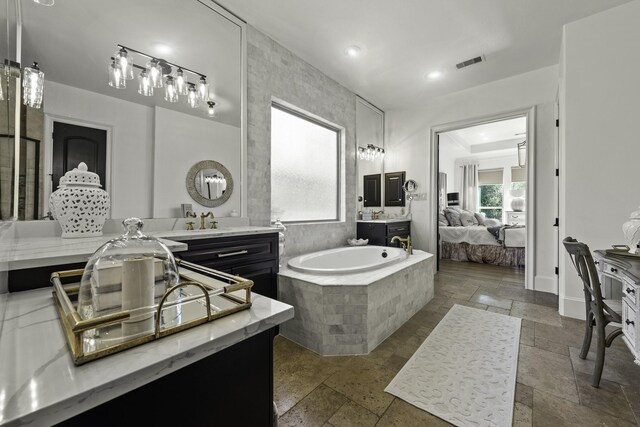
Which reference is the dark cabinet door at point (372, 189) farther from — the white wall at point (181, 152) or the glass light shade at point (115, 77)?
the glass light shade at point (115, 77)

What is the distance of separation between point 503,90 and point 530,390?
12.2ft

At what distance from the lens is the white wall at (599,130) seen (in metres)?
2.36

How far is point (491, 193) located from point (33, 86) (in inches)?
383

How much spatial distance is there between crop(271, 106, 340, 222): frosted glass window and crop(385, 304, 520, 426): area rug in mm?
1979

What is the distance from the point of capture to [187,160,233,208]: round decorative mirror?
2.22 meters

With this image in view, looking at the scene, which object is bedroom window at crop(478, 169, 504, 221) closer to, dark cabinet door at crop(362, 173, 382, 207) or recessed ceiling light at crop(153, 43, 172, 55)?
dark cabinet door at crop(362, 173, 382, 207)

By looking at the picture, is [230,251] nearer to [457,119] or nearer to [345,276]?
[345,276]

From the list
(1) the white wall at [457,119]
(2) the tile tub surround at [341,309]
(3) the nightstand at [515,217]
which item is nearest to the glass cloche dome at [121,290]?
(2) the tile tub surround at [341,309]

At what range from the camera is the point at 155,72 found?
2.00 m

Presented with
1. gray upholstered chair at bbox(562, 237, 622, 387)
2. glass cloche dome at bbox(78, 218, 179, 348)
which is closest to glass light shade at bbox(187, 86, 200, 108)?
glass cloche dome at bbox(78, 218, 179, 348)

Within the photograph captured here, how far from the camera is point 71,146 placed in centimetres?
161

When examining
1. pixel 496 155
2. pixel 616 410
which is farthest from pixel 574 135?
pixel 496 155

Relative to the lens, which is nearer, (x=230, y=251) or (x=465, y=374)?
(x=465, y=374)

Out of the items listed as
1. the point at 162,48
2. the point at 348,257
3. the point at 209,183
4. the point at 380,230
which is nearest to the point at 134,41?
the point at 162,48
